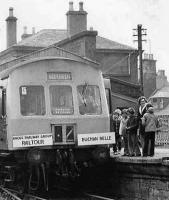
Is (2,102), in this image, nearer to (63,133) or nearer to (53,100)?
(53,100)

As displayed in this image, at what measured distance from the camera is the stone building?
40.0 metres

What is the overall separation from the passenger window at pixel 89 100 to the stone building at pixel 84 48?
69.6 ft

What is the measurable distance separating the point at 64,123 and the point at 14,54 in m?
35.9

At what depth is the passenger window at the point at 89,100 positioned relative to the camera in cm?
1438

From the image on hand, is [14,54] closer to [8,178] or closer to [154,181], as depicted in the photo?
[8,178]

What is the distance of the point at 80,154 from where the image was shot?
14.3 metres

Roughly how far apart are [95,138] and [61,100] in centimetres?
124

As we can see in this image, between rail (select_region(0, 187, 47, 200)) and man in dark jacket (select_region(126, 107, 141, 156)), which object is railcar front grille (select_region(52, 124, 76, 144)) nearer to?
rail (select_region(0, 187, 47, 200))

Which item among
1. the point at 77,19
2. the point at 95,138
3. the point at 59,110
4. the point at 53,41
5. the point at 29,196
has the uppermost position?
the point at 77,19

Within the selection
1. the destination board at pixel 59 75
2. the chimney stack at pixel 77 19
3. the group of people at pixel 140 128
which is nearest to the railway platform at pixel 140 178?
the group of people at pixel 140 128

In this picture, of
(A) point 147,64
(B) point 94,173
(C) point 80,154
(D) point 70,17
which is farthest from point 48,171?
(A) point 147,64

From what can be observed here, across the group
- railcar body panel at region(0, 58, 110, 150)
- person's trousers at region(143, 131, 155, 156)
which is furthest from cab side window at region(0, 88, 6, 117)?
person's trousers at region(143, 131, 155, 156)

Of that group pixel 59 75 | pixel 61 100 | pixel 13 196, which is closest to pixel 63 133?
pixel 61 100

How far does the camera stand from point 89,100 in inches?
572
